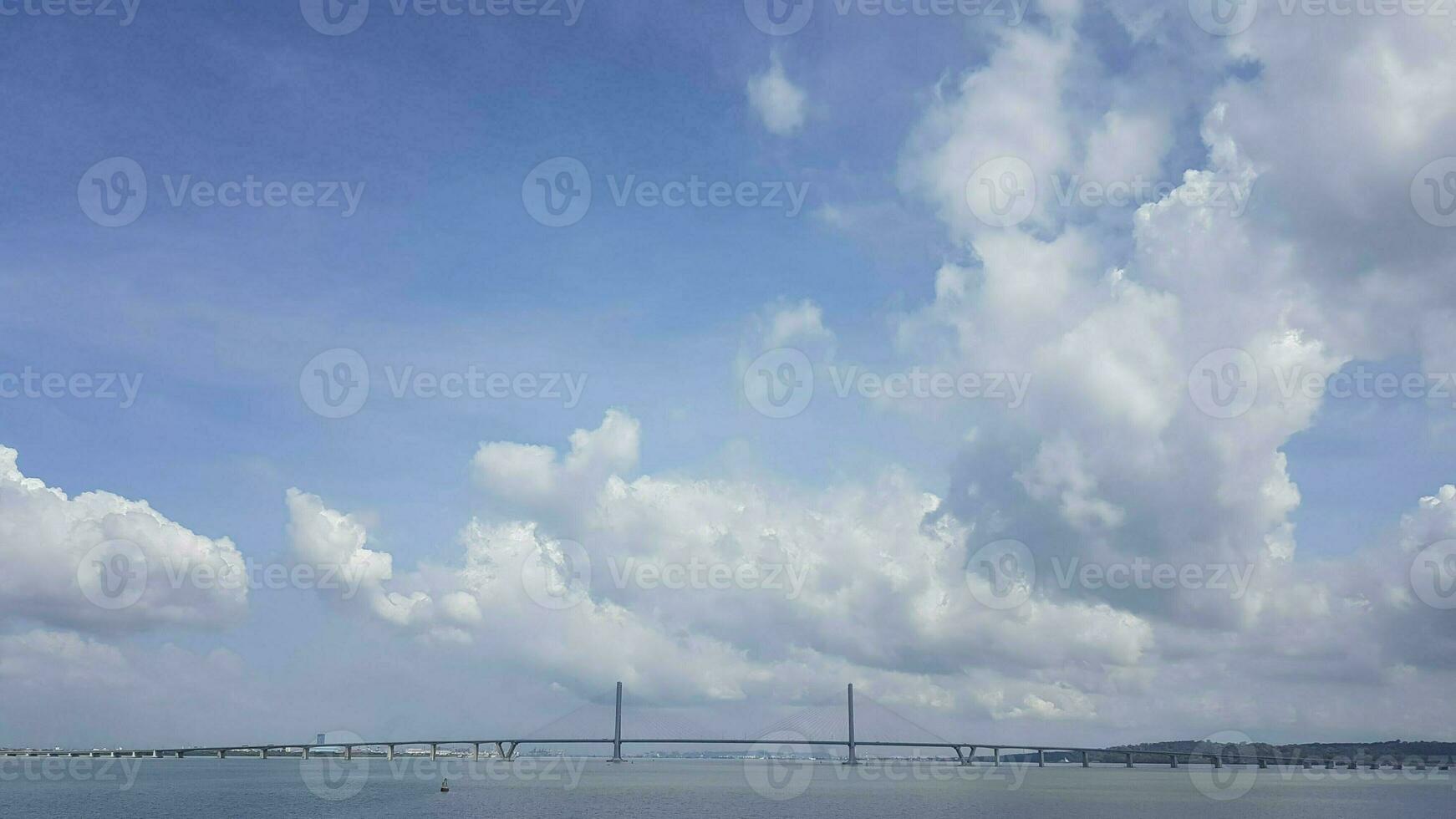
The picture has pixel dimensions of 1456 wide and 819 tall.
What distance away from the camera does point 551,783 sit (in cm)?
19525

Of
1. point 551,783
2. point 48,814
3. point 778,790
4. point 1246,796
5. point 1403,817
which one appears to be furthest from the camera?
point 551,783

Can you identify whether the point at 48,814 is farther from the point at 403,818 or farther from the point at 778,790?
the point at 778,790

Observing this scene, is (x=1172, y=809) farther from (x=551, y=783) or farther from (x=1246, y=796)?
(x=551, y=783)

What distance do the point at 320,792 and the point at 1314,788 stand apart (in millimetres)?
188690

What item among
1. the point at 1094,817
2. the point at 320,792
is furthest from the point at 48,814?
the point at 1094,817

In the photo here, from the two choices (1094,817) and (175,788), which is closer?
(1094,817)

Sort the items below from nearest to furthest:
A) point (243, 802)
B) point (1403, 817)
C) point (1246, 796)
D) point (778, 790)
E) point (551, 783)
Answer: point (1403, 817)
point (243, 802)
point (1246, 796)
point (778, 790)
point (551, 783)

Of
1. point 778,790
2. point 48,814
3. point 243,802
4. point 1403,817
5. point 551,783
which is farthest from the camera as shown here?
point 551,783

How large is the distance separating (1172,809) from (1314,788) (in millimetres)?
99426

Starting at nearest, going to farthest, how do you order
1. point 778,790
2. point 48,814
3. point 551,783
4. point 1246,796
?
point 48,814
point 1246,796
point 778,790
point 551,783

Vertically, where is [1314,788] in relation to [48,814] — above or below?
below

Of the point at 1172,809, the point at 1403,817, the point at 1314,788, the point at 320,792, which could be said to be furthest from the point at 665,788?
the point at 1314,788

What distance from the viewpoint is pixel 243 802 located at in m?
128

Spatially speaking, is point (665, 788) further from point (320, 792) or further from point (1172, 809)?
point (1172, 809)
